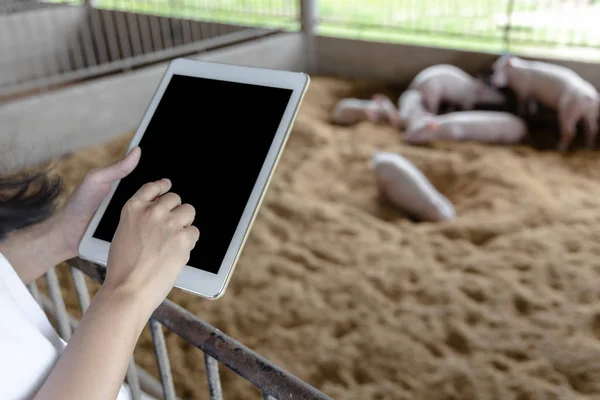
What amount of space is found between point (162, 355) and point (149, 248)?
318 millimetres

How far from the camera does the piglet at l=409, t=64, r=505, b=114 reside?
4004 mm

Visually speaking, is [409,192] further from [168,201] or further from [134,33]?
[134,33]

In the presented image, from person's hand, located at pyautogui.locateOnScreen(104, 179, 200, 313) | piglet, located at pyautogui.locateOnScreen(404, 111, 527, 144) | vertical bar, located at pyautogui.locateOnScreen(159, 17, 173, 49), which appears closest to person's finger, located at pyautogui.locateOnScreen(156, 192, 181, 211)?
person's hand, located at pyautogui.locateOnScreen(104, 179, 200, 313)

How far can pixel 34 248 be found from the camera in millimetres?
896

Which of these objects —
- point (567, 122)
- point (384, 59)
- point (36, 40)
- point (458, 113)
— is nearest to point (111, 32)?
point (36, 40)

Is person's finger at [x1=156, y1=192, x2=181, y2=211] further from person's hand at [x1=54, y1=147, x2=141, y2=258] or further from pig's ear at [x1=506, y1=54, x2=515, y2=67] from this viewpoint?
pig's ear at [x1=506, y1=54, x2=515, y2=67]

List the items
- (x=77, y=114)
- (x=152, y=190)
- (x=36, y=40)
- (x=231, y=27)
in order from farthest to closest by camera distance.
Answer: (x=36, y=40) < (x=231, y=27) < (x=77, y=114) < (x=152, y=190)

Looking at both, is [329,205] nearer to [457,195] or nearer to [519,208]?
[457,195]

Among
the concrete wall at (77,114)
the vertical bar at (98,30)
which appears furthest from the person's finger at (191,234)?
the vertical bar at (98,30)

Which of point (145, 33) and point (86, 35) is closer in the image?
point (145, 33)

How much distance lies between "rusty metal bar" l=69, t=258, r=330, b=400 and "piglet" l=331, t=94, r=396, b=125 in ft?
10.7

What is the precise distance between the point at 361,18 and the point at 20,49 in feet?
10.7

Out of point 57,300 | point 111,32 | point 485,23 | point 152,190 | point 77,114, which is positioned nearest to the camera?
point 152,190

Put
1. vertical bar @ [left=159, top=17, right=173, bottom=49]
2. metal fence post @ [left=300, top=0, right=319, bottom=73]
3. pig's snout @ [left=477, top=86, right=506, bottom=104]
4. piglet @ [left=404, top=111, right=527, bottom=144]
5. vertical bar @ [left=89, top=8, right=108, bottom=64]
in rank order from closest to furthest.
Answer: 1. piglet @ [left=404, top=111, right=527, bottom=144]
2. pig's snout @ [left=477, top=86, right=506, bottom=104]
3. metal fence post @ [left=300, top=0, right=319, bottom=73]
4. vertical bar @ [left=159, top=17, right=173, bottom=49]
5. vertical bar @ [left=89, top=8, right=108, bottom=64]
